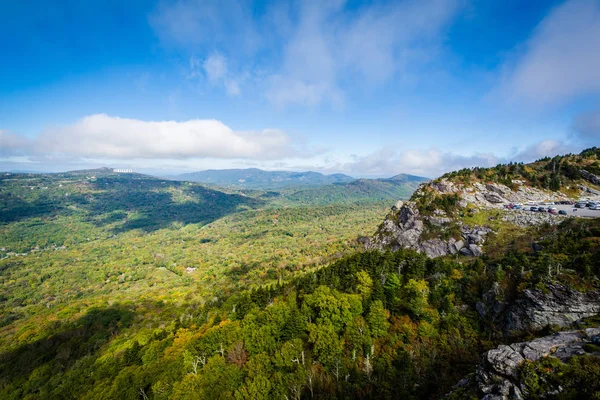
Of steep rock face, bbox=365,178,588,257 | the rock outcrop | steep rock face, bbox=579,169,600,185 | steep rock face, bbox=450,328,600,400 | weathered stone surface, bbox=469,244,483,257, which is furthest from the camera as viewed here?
steep rock face, bbox=579,169,600,185

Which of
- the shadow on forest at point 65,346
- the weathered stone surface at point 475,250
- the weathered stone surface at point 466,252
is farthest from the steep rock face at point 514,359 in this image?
the shadow on forest at point 65,346

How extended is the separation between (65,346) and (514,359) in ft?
393

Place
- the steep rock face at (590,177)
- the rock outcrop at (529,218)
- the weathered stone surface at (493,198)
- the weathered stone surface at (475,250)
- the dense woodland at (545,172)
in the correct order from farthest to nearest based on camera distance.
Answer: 1. the dense woodland at (545,172)
2. the weathered stone surface at (493,198)
3. the steep rock face at (590,177)
4. the weathered stone surface at (475,250)
5. the rock outcrop at (529,218)

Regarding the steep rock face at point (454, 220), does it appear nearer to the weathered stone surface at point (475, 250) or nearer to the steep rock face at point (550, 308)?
the weathered stone surface at point (475, 250)

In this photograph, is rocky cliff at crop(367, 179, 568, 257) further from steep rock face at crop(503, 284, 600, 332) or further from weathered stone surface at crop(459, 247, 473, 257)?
steep rock face at crop(503, 284, 600, 332)

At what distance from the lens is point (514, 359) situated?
83.6ft

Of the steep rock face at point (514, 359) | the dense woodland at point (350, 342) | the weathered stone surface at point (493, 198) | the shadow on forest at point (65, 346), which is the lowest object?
the shadow on forest at point (65, 346)

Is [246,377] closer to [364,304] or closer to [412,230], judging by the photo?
[364,304]

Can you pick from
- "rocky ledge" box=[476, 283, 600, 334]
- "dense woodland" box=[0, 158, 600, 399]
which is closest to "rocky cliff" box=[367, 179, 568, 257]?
"dense woodland" box=[0, 158, 600, 399]

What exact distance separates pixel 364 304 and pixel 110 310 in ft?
375

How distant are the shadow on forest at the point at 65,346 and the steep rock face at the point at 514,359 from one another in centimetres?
10154

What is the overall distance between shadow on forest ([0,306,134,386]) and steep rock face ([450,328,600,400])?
102m

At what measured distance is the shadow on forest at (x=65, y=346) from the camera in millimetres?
72375

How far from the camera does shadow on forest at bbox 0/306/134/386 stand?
72.4m
